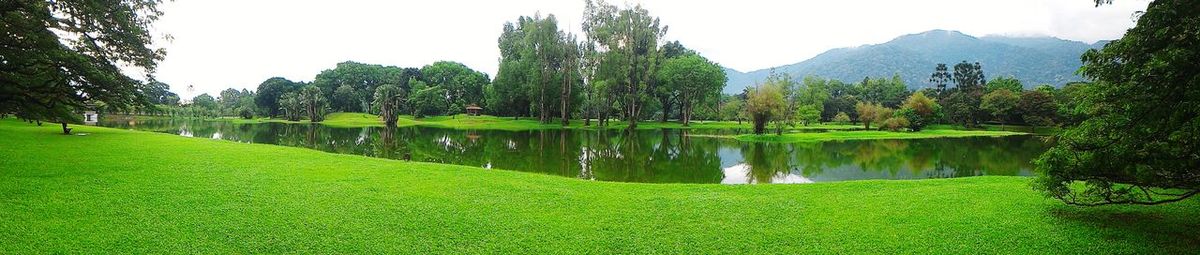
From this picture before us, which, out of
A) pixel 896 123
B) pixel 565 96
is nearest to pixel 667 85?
pixel 565 96

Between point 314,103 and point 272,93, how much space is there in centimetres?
2461

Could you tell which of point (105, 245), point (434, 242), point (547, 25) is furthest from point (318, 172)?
point (547, 25)

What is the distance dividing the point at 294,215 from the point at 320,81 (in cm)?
9650

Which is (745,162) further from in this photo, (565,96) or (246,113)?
(246,113)

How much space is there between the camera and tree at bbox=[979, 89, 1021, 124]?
213 ft

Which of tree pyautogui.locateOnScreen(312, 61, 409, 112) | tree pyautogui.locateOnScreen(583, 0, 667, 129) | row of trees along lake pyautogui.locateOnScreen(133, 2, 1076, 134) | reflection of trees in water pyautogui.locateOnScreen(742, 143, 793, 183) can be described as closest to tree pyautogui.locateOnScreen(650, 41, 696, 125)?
row of trees along lake pyautogui.locateOnScreen(133, 2, 1076, 134)

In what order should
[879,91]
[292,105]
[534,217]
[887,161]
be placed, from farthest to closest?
[879,91]
[292,105]
[887,161]
[534,217]

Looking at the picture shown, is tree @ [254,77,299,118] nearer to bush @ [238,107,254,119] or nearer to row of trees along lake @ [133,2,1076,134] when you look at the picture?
row of trees along lake @ [133,2,1076,134]

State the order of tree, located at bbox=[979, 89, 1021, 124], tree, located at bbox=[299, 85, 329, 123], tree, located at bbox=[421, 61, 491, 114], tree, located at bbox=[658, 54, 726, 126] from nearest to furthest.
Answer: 1. tree, located at bbox=[979, 89, 1021, 124]
2. tree, located at bbox=[658, 54, 726, 126]
3. tree, located at bbox=[299, 85, 329, 123]
4. tree, located at bbox=[421, 61, 491, 114]

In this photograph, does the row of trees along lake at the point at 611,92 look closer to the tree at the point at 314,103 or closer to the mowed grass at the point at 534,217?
the tree at the point at 314,103

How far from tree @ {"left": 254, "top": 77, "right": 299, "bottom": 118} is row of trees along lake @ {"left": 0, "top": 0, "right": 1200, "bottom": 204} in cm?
35

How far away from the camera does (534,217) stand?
25.9 ft

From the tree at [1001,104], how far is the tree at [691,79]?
32.8 m

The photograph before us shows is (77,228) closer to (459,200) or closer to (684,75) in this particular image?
(459,200)
